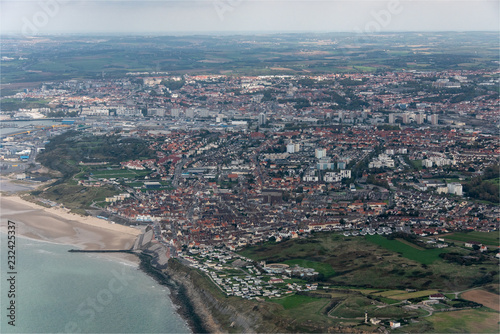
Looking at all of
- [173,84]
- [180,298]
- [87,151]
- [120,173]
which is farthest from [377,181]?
[173,84]

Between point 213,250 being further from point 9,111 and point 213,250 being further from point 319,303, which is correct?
point 9,111

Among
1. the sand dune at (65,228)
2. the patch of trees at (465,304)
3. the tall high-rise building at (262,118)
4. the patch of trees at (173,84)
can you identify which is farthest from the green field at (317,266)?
the patch of trees at (173,84)

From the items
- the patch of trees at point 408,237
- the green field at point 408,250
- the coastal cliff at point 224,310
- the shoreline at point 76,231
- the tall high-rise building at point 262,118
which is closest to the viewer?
the coastal cliff at point 224,310

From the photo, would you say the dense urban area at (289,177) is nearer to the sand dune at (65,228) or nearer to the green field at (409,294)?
the green field at (409,294)

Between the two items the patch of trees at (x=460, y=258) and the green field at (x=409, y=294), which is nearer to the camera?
the green field at (x=409, y=294)

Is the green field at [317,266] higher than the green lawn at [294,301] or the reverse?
the reverse

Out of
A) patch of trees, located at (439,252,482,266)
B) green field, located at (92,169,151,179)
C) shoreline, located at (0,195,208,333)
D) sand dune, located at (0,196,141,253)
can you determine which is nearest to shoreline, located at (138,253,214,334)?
shoreline, located at (0,195,208,333)

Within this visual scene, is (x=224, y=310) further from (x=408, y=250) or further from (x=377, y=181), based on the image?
(x=377, y=181)

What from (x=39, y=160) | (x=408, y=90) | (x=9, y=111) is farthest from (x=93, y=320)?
(x=408, y=90)
